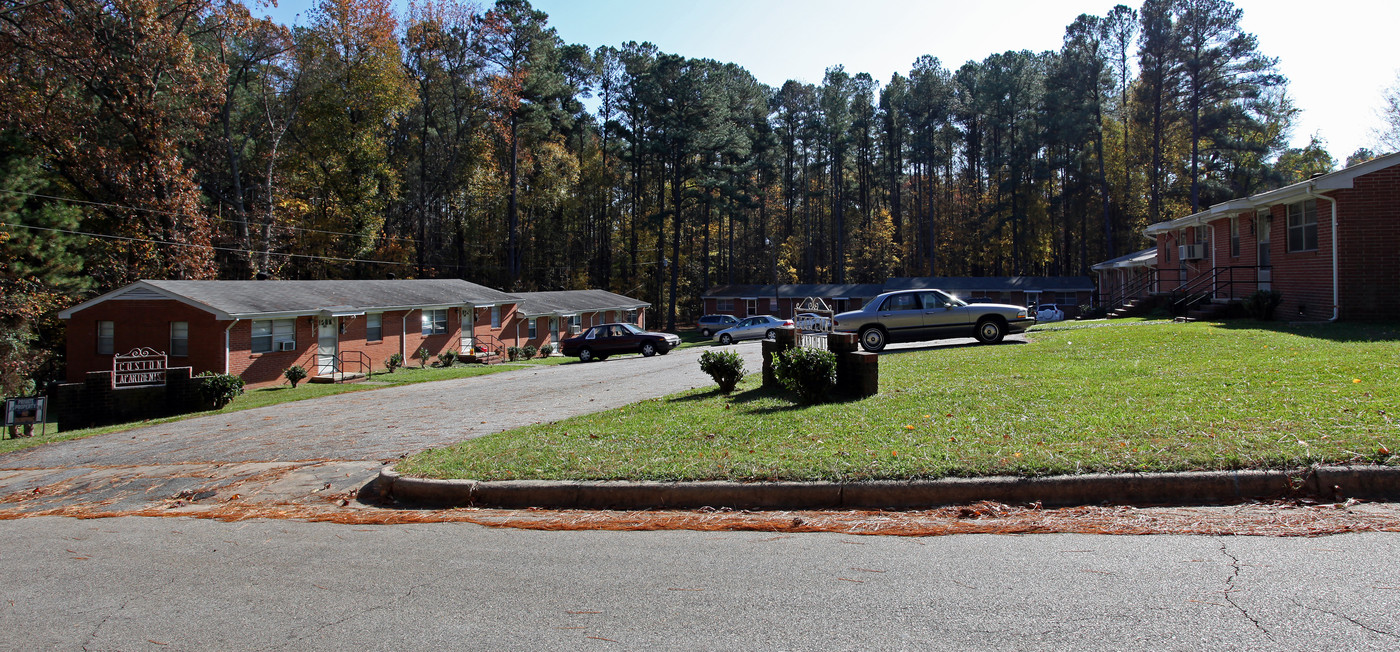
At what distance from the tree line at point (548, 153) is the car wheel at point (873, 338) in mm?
29646

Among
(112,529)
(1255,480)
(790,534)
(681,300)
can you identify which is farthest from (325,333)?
(681,300)

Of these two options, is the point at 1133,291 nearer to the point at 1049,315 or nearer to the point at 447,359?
the point at 1049,315

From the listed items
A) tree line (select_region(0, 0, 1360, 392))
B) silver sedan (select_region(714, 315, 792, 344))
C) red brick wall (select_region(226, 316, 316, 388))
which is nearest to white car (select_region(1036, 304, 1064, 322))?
tree line (select_region(0, 0, 1360, 392))

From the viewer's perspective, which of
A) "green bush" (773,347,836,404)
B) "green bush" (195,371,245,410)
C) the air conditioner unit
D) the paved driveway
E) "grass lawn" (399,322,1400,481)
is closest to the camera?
"grass lawn" (399,322,1400,481)

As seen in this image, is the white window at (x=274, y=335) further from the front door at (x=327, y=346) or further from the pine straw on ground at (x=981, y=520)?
the pine straw on ground at (x=981, y=520)

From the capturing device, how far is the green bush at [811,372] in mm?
9500

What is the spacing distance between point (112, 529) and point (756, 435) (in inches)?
238

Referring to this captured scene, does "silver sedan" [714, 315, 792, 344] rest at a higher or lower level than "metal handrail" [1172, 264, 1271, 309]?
lower

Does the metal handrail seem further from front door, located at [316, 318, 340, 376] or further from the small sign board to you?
the small sign board

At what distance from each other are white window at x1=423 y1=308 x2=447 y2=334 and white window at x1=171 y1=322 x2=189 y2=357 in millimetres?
9683

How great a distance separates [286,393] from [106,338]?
29.6ft

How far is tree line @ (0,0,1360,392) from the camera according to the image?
3164 cm

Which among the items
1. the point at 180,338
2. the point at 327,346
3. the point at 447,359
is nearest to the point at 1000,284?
the point at 447,359

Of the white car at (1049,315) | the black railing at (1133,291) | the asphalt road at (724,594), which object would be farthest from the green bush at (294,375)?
the white car at (1049,315)
